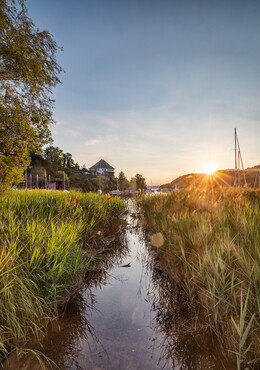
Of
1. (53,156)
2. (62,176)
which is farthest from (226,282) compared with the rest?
(53,156)

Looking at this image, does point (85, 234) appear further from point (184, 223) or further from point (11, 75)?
→ point (11, 75)

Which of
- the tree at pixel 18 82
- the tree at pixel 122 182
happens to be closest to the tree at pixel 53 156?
the tree at pixel 122 182

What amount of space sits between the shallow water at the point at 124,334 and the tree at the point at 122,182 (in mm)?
77446

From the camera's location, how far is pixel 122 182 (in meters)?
84.2

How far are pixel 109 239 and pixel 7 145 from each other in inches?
204

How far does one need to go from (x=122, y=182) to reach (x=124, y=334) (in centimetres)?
8208

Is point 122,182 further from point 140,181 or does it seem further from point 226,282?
point 226,282

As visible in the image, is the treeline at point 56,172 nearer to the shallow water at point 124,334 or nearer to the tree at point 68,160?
the tree at point 68,160

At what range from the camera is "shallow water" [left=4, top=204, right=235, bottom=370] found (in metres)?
1.86

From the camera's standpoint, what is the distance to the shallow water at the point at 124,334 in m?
1.86

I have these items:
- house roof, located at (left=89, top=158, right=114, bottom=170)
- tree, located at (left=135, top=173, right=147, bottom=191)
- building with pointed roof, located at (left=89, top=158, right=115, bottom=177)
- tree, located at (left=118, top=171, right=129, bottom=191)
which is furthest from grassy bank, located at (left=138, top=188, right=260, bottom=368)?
house roof, located at (left=89, top=158, right=114, bottom=170)

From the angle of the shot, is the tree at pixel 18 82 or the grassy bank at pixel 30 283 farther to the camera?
the tree at pixel 18 82

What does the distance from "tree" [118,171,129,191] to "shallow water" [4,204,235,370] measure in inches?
3049

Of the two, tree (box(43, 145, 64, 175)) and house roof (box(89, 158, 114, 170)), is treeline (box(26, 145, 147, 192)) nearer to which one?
tree (box(43, 145, 64, 175))
